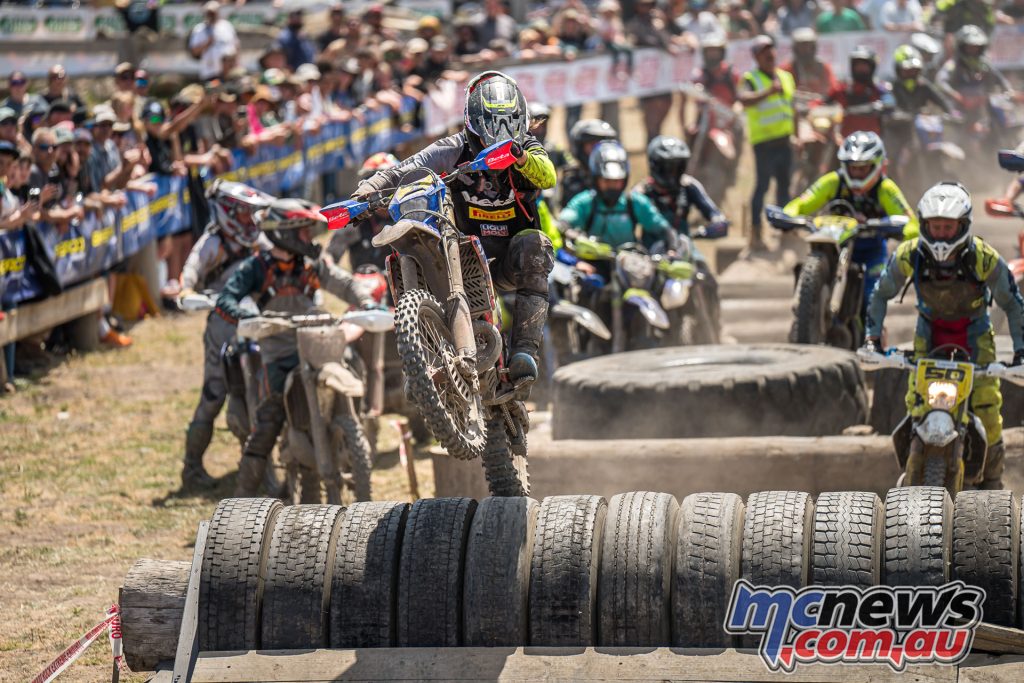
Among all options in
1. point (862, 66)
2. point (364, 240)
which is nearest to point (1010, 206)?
point (364, 240)

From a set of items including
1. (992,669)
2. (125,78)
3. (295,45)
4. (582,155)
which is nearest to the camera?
(992,669)

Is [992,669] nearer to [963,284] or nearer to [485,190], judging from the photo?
[485,190]

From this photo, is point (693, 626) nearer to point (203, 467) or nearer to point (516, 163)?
point (516, 163)

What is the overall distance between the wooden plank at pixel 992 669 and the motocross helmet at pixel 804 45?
18.7 metres

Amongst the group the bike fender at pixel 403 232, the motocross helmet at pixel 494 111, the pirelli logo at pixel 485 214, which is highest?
the motocross helmet at pixel 494 111

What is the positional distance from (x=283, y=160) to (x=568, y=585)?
48.4 ft

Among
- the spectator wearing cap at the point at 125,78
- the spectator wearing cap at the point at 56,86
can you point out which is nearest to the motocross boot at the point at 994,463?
the spectator wearing cap at the point at 56,86

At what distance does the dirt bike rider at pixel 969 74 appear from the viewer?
79.3 ft

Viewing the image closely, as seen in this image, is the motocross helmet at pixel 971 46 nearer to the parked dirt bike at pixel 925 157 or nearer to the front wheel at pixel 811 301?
the parked dirt bike at pixel 925 157

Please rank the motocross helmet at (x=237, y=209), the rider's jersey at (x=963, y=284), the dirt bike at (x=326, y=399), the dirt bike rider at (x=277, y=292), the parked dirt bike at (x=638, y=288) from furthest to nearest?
the parked dirt bike at (x=638, y=288)
the motocross helmet at (x=237, y=209)
the dirt bike rider at (x=277, y=292)
the dirt bike at (x=326, y=399)
the rider's jersey at (x=963, y=284)

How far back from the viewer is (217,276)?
12.8 meters

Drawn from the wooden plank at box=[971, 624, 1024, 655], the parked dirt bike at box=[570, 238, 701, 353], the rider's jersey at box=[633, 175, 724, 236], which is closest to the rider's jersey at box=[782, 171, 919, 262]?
the parked dirt bike at box=[570, 238, 701, 353]

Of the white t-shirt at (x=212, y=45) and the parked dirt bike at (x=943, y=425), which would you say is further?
the white t-shirt at (x=212, y=45)

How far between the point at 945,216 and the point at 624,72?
16632mm
